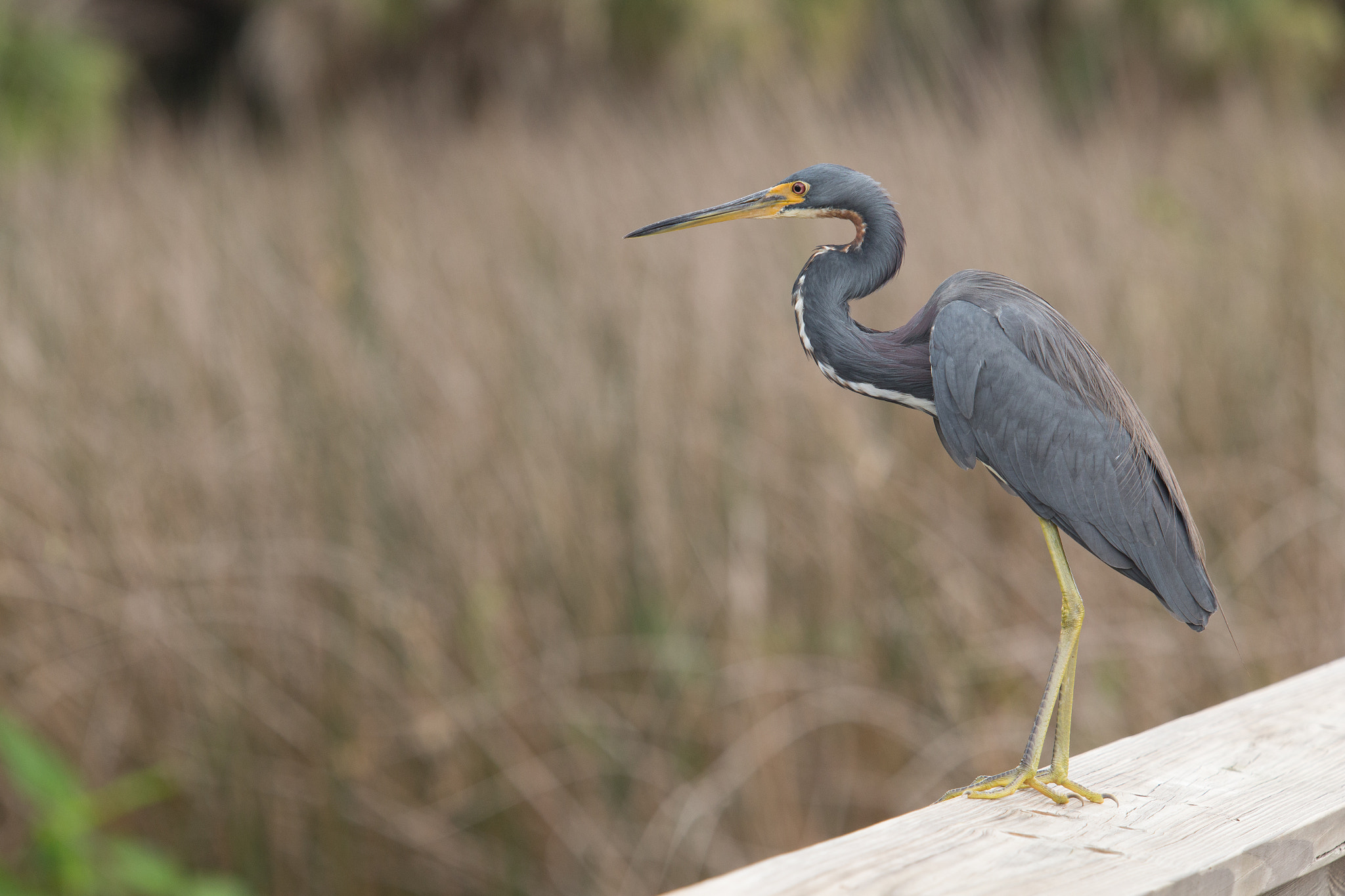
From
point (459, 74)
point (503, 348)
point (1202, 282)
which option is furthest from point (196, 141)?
point (1202, 282)

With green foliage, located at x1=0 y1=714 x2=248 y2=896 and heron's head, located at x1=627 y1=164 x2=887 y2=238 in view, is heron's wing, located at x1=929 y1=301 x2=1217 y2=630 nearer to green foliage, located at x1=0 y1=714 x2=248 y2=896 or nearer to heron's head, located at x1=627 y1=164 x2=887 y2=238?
heron's head, located at x1=627 y1=164 x2=887 y2=238

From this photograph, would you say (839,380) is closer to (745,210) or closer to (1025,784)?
(745,210)

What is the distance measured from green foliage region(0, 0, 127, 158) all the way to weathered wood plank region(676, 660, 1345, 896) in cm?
738

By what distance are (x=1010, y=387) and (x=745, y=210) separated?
0.61 feet

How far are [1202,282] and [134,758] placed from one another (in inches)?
115

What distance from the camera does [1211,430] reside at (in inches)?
110

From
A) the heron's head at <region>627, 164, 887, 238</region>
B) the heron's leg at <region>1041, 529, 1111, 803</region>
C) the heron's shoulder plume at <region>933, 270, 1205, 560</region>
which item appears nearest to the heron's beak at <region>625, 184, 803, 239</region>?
the heron's head at <region>627, 164, 887, 238</region>

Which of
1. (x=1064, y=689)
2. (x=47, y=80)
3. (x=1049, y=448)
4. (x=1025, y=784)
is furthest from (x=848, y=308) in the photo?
(x=47, y=80)

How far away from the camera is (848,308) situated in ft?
2.17

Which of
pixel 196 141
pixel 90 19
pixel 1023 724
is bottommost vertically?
pixel 1023 724

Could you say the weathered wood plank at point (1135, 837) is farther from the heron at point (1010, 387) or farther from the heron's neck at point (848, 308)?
the heron's neck at point (848, 308)

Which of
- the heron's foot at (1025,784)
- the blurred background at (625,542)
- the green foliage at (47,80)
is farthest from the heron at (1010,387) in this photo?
the green foliage at (47,80)

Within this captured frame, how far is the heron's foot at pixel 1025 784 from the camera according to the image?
83cm

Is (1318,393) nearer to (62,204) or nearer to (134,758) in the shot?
(134,758)
